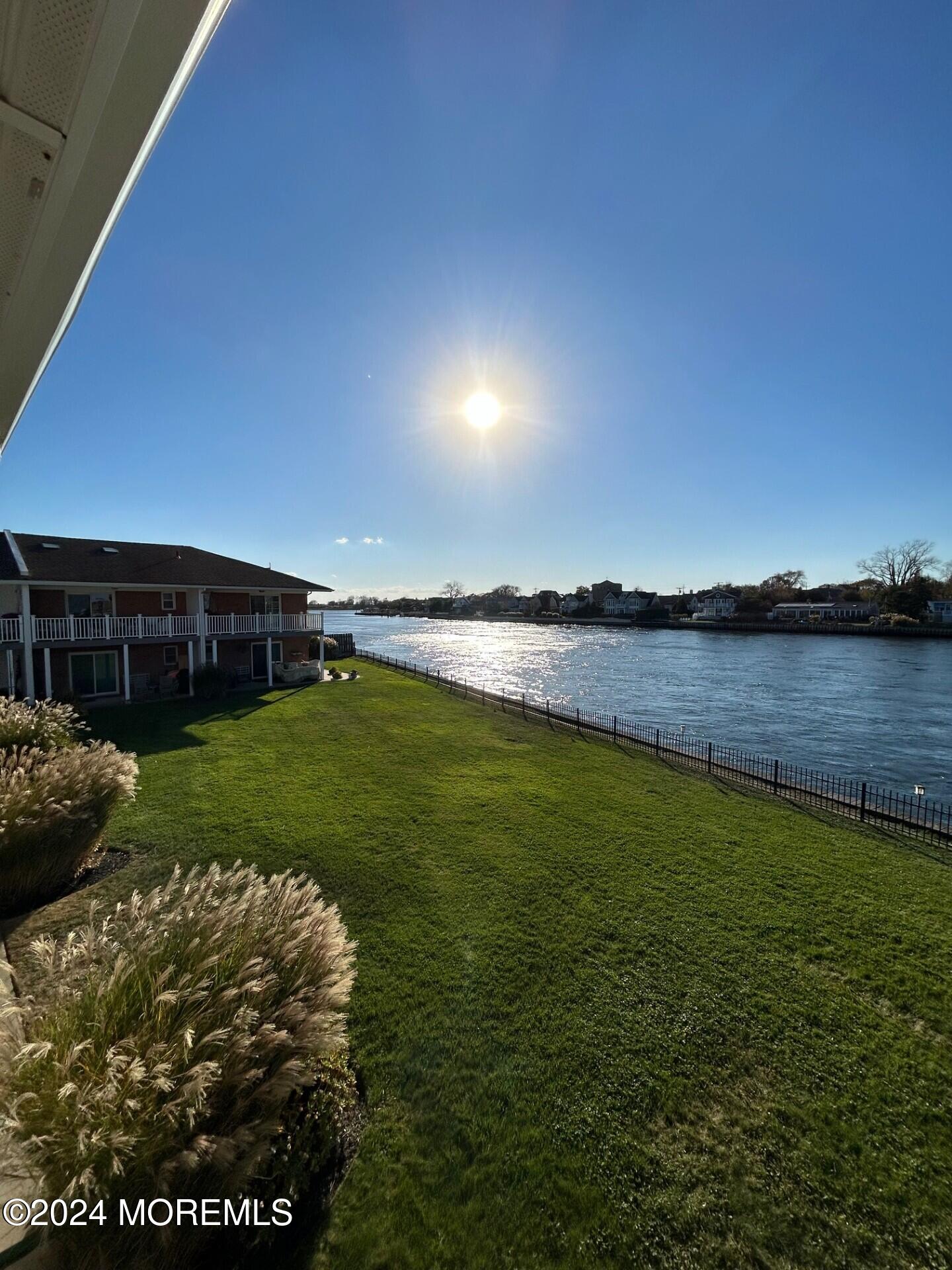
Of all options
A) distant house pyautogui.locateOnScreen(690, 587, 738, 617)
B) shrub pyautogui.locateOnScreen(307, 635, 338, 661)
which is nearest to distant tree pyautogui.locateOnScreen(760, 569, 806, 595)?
distant house pyautogui.locateOnScreen(690, 587, 738, 617)

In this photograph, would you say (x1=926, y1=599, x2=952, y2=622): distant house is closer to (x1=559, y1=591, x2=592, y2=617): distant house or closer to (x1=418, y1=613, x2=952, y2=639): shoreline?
(x1=418, y1=613, x2=952, y2=639): shoreline

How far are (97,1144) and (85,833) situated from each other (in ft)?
18.0

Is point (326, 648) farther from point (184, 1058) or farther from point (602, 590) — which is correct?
point (602, 590)

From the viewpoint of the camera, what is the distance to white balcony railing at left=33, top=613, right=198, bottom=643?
17.4m

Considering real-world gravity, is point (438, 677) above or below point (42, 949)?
below

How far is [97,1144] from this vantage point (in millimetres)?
2000

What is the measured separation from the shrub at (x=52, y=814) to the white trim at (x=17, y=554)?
1447 centimetres

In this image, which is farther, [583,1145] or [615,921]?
[615,921]

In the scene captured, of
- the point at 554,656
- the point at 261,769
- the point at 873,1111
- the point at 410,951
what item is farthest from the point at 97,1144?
the point at 554,656

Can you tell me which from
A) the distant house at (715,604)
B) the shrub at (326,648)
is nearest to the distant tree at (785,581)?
the distant house at (715,604)

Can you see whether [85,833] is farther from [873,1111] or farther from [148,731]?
[148,731]

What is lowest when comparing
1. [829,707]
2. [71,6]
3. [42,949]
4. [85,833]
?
[829,707]

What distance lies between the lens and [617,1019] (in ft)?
14.8

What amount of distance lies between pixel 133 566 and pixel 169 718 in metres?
8.95
